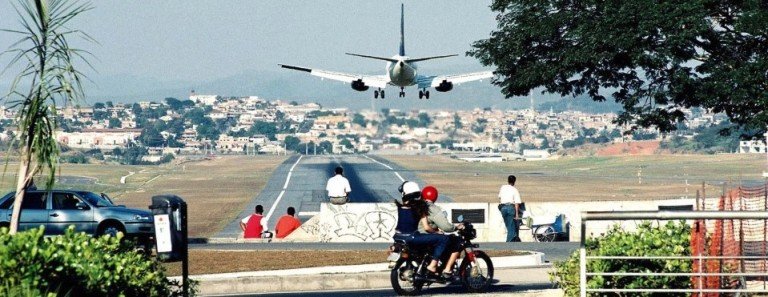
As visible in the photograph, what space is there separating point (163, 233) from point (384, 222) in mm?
21017

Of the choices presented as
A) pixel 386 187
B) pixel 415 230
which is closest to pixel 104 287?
pixel 415 230

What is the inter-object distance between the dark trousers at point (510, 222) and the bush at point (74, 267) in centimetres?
2044

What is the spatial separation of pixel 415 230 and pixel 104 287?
7261mm

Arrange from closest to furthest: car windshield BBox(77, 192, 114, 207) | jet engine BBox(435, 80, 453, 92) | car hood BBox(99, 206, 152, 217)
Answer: car windshield BBox(77, 192, 114, 207)
car hood BBox(99, 206, 152, 217)
jet engine BBox(435, 80, 453, 92)

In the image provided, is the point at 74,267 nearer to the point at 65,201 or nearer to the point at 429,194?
the point at 429,194

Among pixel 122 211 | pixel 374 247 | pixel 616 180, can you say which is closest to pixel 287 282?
pixel 374 247

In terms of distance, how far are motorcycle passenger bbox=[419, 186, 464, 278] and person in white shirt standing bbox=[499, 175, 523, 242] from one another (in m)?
13.8

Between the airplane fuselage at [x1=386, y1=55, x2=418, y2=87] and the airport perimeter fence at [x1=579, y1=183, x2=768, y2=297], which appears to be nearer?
the airport perimeter fence at [x1=579, y1=183, x2=768, y2=297]

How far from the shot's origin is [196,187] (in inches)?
5231

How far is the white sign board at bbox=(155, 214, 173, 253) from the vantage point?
14727 mm

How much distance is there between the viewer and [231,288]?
21.2 meters

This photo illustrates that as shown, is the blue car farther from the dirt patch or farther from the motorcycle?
the motorcycle

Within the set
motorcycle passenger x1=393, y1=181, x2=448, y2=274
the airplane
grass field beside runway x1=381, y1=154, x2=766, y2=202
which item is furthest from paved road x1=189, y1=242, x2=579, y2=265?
grass field beside runway x1=381, y1=154, x2=766, y2=202

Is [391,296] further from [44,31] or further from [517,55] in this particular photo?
[517,55]
